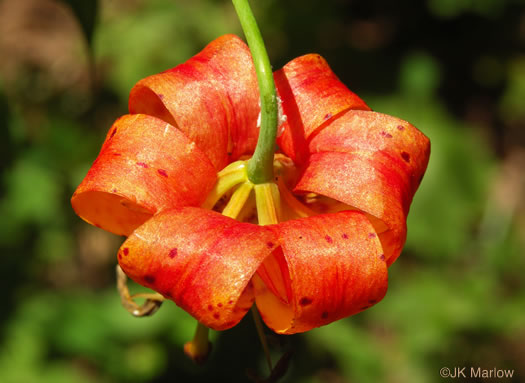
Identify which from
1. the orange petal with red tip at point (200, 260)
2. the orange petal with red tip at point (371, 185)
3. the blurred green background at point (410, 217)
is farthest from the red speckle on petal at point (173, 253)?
the blurred green background at point (410, 217)

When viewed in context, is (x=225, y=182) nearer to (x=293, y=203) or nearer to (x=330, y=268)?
(x=293, y=203)

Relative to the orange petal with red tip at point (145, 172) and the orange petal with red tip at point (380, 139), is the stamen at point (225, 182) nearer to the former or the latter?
the orange petal with red tip at point (145, 172)

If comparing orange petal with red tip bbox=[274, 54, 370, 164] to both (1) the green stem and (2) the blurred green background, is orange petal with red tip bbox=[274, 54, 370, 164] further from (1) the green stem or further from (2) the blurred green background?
(2) the blurred green background

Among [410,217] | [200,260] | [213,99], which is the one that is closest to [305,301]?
[200,260]

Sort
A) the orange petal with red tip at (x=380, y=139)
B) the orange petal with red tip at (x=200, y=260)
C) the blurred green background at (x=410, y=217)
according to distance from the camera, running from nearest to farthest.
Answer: the orange petal with red tip at (x=200, y=260), the orange petal with red tip at (x=380, y=139), the blurred green background at (x=410, y=217)

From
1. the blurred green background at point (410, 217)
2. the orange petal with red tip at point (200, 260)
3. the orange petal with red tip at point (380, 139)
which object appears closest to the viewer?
the orange petal with red tip at point (200, 260)

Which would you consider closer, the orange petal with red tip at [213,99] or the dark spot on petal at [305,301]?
the dark spot on petal at [305,301]

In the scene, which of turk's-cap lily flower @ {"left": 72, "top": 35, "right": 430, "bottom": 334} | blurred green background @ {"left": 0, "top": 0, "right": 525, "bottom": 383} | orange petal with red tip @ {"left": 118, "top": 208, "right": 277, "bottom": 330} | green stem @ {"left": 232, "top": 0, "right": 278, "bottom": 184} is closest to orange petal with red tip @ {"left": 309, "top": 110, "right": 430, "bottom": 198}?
turk's-cap lily flower @ {"left": 72, "top": 35, "right": 430, "bottom": 334}
